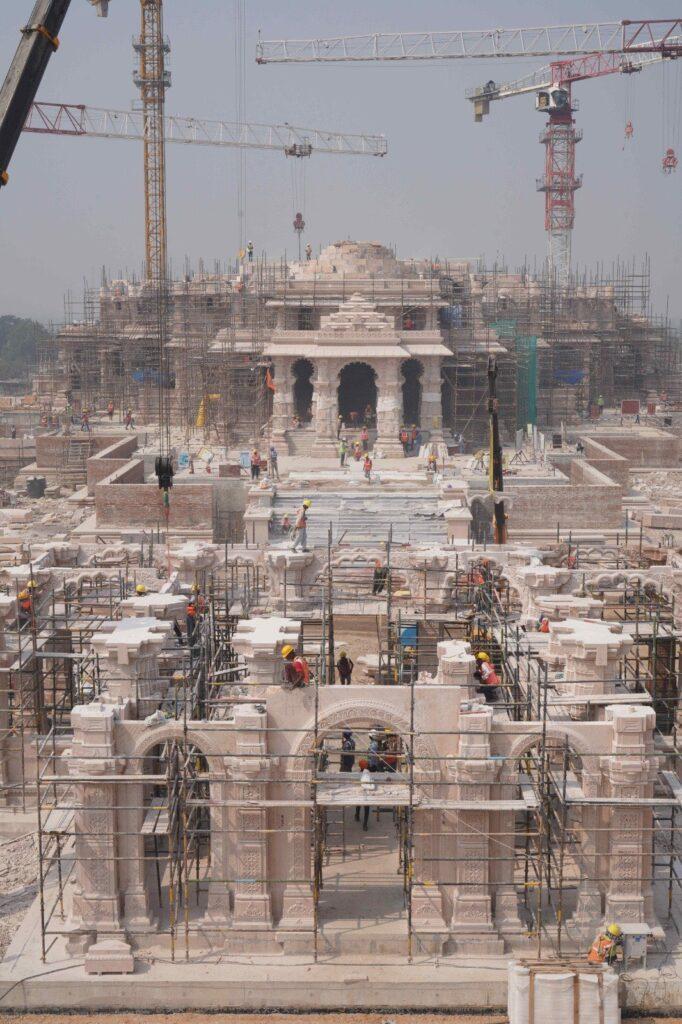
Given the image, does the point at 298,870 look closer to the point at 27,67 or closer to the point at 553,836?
the point at 553,836

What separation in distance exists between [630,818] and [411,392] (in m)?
38.3

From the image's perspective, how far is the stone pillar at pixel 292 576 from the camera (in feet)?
101

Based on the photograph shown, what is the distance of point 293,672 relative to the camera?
2084cm

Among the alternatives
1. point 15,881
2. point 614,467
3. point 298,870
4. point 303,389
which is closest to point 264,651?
point 298,870

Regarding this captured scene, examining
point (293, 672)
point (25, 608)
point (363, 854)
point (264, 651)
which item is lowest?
point (363, 854)

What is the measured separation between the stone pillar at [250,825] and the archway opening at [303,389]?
36550 mm

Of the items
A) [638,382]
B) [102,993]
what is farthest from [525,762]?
[638,382]

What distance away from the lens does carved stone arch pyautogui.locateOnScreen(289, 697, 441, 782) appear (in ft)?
68.8

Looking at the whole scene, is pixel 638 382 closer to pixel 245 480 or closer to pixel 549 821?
pixel 245 480

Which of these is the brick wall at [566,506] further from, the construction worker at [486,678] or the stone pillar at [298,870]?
the stone pillar at [298,870]

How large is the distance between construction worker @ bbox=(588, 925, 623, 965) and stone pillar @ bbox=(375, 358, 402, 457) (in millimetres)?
33503

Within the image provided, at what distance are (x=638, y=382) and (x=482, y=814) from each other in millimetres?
59250

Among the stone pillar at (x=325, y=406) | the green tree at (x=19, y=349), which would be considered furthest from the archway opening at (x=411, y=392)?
the green tree at (x=19, y=349)

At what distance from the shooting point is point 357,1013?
20.2 m
